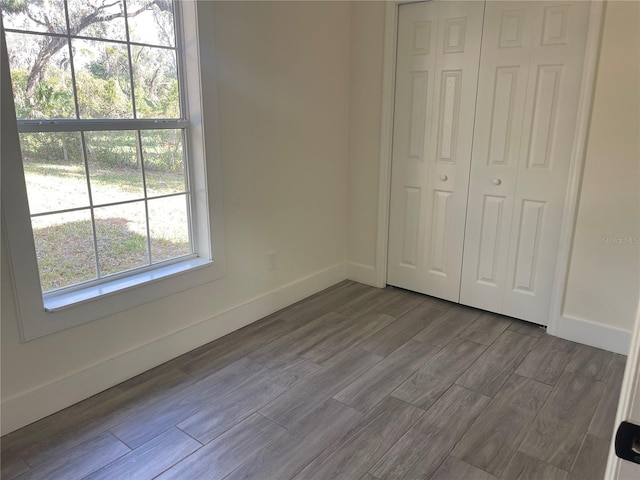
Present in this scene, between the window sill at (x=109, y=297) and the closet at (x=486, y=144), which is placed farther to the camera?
the closet at (x=486, y=144)

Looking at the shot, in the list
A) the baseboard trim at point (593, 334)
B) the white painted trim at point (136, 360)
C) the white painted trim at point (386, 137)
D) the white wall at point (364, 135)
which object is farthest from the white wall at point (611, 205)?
the white painted trim at point (136, 360)

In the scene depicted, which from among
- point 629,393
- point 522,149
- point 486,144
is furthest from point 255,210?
point 629,393

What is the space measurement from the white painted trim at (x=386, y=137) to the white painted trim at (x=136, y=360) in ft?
1.85

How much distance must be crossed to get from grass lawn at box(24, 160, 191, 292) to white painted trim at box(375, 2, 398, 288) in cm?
147

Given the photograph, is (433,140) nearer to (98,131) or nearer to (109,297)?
(98,131)

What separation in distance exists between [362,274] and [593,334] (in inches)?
62.7

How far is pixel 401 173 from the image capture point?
3.27m

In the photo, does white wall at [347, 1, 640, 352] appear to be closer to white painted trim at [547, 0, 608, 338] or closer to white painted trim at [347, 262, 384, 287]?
white painted trim at [547, 0, 608, 338]

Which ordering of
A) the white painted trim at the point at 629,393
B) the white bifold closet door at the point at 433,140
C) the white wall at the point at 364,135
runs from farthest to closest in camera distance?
the white wall at the point at 364,135, the white bifold closet door at the point at 433,140, the white painted trim at the point at 629,393

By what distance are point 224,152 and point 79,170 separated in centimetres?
77

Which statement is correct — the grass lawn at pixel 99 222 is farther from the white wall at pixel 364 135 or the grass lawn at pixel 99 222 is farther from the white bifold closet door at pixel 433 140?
the white bifold closet door at pixel 433 140

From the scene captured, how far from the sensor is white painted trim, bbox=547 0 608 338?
2.34 meters

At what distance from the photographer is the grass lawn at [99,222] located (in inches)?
77.7

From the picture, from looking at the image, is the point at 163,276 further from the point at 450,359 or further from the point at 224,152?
the point at 450,359
